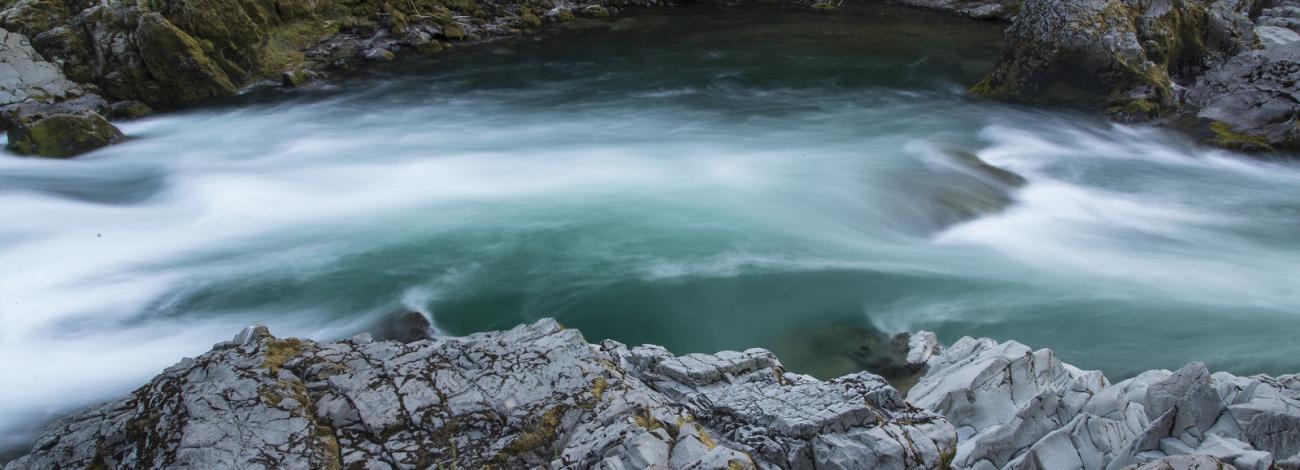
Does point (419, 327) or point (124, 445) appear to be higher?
Answer: point (124, 445)

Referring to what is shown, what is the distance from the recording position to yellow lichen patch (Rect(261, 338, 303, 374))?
207 inches

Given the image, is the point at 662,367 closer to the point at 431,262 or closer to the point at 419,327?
the point at 419,327

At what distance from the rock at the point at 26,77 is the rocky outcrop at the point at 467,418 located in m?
11.3

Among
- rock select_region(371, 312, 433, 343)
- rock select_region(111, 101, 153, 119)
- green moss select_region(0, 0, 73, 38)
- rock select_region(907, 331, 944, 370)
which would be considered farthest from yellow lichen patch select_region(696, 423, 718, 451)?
green moss select_region(0, 0, 73, 38)

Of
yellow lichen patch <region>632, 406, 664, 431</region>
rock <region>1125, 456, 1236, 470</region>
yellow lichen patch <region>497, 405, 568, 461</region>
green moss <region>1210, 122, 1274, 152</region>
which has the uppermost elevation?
rock <region>1125, 456, 1236, 470</region>

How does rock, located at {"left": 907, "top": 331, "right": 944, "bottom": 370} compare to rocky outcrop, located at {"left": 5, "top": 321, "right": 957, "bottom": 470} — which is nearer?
rocky outcrop, located at {"left": 5, "top": 321, "right": 957, "bottom": 470}

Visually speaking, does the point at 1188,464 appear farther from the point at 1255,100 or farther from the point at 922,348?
the point at 1255,100

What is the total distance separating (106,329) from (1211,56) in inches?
639

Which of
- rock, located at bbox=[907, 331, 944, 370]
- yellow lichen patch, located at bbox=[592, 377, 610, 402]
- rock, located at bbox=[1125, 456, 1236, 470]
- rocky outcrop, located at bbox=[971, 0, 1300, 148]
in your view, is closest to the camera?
rock, located at bbox=[1125, 456, 1236, 470]

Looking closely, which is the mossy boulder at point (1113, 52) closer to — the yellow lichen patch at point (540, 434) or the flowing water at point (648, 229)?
the flowing water at point (648, 229)

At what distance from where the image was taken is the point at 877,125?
14.4m

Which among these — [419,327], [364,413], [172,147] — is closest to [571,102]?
[172,147]

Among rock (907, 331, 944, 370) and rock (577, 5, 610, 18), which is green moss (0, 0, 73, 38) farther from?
rock (907, 331, 944, 370)

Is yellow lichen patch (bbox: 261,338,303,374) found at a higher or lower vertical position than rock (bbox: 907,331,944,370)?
higher
